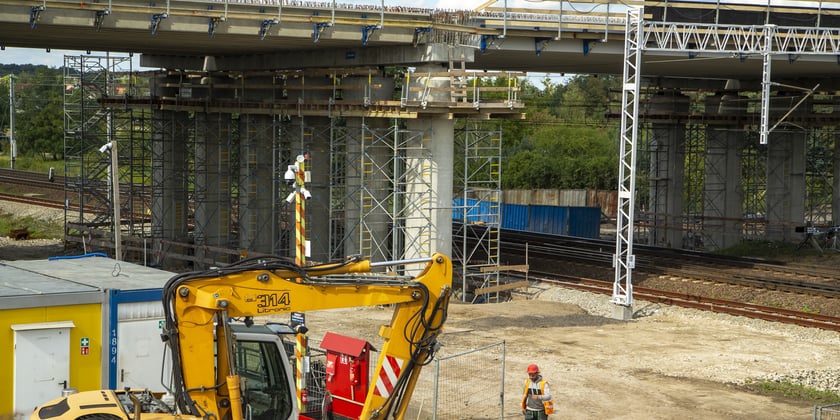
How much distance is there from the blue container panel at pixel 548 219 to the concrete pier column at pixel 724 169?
7825 millimetres

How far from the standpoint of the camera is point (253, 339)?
1212cm

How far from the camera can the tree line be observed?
7531 centimetres

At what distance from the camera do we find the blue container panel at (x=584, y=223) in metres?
54.8

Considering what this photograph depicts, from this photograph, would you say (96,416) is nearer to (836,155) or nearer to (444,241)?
(444,241)

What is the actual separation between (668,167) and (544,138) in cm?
3333

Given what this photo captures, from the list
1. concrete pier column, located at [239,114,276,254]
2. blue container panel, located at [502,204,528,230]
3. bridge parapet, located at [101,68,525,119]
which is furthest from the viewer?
blue container panel, located at [502,204,528,230]

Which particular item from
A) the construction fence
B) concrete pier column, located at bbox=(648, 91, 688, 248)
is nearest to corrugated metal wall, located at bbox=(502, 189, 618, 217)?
concrete pier column, located at bbox=(648, 91, 688, 248)

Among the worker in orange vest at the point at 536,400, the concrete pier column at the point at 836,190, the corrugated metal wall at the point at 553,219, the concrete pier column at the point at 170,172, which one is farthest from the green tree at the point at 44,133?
the worker in orange vest at the point at 536,400

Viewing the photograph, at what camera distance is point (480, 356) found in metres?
23.2

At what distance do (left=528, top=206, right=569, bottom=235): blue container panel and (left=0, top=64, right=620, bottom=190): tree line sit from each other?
6.16m

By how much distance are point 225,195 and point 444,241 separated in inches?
495

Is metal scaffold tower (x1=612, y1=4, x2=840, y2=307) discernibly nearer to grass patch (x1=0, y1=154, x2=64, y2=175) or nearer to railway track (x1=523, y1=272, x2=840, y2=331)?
railway track (x1=523, y1=272, x2=840, y2=331)

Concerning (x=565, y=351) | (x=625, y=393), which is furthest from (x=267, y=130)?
(x=625, y=393)

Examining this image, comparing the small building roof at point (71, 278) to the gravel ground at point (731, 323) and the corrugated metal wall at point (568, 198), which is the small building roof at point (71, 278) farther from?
the corrugated metal wall at point (568, 198)
